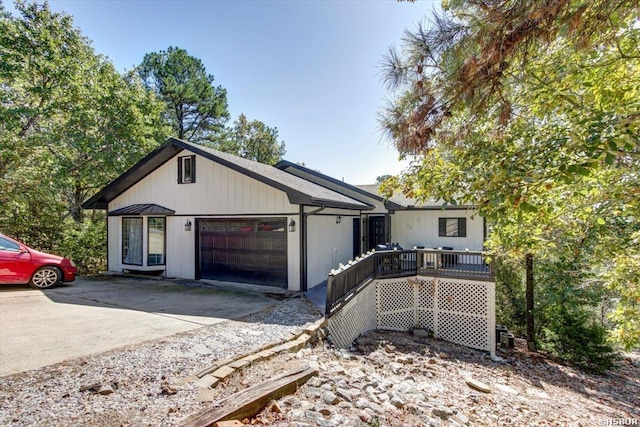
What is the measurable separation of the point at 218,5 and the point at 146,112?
8.95 m

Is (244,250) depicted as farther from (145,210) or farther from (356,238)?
(356,238)

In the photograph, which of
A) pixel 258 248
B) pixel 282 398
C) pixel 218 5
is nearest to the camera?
pixel 282 398

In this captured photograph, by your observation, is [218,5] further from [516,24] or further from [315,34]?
[516,24]

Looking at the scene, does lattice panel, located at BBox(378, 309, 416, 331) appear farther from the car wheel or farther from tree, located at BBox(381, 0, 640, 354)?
the car wheel

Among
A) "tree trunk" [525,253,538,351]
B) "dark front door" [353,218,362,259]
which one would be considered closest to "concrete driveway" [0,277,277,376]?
"dark front door" [353,218,362,259]

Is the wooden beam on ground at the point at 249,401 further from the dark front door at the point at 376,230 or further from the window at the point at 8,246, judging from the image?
the dark front door at the point at 376,230

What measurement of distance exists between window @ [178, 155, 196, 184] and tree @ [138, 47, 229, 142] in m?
13.1

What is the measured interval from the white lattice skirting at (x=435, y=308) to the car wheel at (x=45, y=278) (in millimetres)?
8251

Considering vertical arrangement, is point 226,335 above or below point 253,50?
below

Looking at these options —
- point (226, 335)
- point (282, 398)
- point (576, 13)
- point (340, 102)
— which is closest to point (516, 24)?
point (576, 13)

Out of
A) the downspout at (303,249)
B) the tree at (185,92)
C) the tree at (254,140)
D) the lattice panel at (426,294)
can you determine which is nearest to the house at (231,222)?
the downspout at (303,249)

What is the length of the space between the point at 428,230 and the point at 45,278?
41.0ft

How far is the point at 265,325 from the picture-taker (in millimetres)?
5684

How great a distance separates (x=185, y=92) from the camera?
72.6 feet
